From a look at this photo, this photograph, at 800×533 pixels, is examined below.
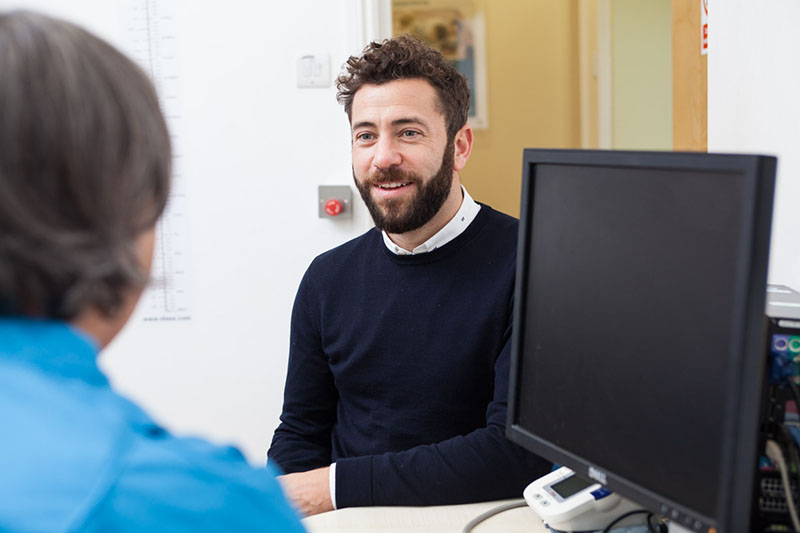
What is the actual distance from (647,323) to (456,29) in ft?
11.3

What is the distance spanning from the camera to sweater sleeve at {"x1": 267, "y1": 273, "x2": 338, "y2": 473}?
1.69 meters

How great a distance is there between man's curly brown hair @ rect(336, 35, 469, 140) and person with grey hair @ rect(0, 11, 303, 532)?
1175 millimetres

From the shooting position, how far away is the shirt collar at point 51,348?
580 millimetres

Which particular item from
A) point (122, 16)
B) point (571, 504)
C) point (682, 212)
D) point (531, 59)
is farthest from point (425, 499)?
point (531, 59)

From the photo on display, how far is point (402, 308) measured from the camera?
5.44 feet

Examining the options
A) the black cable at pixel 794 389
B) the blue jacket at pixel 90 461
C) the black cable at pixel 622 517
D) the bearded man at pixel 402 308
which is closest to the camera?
the blue jacket at pixel 90 461

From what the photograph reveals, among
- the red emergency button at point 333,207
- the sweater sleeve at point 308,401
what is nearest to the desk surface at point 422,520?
the sweater sleeve at point 308,401

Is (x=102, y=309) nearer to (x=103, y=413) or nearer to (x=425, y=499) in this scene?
(x=103, y=413)

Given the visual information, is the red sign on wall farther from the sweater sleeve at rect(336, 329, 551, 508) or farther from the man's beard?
the sweater sleeve at rect(336, 329, 551, 508)

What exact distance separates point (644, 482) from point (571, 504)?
10.2 inches

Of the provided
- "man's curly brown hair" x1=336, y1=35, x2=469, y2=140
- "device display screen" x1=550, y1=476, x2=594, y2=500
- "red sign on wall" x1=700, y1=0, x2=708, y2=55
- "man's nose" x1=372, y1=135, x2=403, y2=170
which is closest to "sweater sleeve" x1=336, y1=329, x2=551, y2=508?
"device display screen" x1=550, y1=476, x2=594, y2=500

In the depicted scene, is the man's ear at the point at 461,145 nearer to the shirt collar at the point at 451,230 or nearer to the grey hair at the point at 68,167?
the shirt collar at the point at 451,230

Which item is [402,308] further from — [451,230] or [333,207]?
[333,207]

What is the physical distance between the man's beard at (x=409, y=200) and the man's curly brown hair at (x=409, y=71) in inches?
3.4
